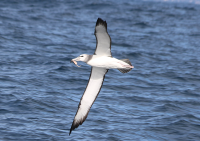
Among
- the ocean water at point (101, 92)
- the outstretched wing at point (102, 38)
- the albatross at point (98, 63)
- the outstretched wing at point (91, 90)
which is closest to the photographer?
the outstretched wing at point (102, 38)

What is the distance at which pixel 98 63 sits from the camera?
34.4 ft

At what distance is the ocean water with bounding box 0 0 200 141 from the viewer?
11.8 metres

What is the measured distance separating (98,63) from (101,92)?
4972mm

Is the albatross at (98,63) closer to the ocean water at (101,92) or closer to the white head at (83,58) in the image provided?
the white head at (83,58)

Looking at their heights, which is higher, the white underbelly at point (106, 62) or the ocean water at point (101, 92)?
the white underbelly at point (106, 62)

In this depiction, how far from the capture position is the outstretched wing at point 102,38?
371 inches

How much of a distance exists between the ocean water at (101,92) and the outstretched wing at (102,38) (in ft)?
9.99

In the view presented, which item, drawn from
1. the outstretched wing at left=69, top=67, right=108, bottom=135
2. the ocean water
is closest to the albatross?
the outstretched wing at left=69, top=67, right=108, bottom=135

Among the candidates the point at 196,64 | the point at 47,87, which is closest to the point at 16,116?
the point at 47,87

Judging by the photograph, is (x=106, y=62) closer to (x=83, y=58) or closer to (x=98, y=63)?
(x=98, y=63)

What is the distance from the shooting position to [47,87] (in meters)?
15.3

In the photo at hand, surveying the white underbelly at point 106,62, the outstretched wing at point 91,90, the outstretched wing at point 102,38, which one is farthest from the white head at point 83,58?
the outstretched wing at point 91,90

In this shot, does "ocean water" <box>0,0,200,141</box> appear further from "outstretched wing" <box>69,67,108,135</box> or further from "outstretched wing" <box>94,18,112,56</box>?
"outstretched wing" <box>94,18,112,56</box>

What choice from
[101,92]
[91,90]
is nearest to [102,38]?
[91,90]
